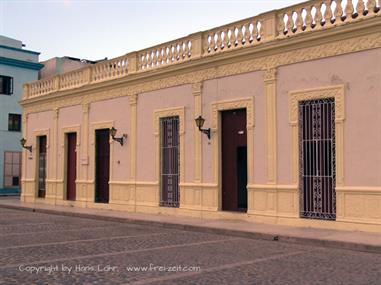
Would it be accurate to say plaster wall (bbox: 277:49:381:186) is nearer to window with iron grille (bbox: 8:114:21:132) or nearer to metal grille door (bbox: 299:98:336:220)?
metal grille door (bbox: 299:98:336:220)

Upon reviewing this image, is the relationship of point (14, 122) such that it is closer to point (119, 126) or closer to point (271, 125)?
point (119, 126)

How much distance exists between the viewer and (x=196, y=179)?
648 inches

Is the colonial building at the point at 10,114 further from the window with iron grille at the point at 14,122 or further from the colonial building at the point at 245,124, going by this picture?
the colonial building at the point at 245,124

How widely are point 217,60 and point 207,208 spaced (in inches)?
182

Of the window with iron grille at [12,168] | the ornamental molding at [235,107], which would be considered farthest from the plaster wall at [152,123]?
the window with iron grille at [12,168]

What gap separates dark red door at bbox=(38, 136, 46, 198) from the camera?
24.5 metres

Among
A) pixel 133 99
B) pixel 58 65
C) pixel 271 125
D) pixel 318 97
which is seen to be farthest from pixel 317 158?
pixel 58 65

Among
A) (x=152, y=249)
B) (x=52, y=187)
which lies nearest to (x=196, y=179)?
(x=152, y=249)

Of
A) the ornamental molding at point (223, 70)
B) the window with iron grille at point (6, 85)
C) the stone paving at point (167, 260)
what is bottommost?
the stone paving at point (167, 260)

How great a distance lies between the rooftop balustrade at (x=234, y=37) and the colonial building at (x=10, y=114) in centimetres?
1435

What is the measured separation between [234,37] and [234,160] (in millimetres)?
3733

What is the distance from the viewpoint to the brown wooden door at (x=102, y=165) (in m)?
20.5

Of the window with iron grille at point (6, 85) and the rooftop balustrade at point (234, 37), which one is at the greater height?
the window with iron grille at point (6, 85)

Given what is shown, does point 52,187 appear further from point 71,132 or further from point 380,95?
point 380,95
